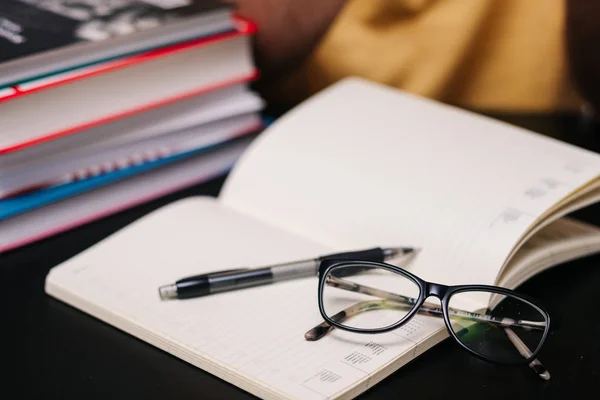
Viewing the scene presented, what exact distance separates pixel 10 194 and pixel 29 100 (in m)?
0.09

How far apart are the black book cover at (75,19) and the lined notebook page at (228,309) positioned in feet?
0.59

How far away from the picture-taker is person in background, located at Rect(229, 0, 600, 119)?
1.02 meters

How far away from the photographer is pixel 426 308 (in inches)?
25.9

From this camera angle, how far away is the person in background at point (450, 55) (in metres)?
1.02

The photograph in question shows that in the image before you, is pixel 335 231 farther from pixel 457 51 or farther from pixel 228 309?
pixel 457 51

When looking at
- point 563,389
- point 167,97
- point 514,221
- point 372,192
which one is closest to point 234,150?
point 167,97

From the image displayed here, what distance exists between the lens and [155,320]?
66 cm

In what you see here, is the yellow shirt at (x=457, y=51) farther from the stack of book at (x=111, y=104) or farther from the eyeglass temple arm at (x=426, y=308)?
the eyeglass temple arm at (x=426, y=308)

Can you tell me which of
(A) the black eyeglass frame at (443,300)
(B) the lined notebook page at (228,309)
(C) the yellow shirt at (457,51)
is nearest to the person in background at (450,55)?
(C) the yellow shirt at (457,51)

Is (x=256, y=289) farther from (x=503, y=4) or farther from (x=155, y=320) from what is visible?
(x=503, y=4)

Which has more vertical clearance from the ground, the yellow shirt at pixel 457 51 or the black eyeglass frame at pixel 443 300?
the yellow shirt at pixel 457 51

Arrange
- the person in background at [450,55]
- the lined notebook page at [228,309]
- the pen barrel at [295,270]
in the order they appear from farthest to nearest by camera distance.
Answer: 1. the person in background at [450,55]
2. the pen barrel at [295,270]
3. the lined notebook page at [228,309]

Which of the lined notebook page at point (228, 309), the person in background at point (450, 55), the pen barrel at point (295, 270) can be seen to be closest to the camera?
the lined notebook page at point (228, 309)

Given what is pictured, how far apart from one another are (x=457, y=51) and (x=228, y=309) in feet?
1.75
